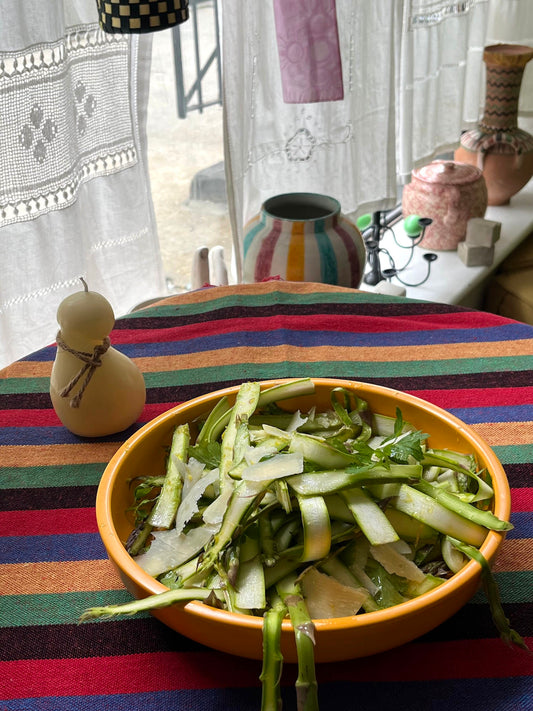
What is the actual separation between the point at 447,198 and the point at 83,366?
48.3 inches

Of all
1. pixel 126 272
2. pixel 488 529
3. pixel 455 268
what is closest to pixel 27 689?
pixel 488 529

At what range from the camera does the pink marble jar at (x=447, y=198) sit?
1.74 metres

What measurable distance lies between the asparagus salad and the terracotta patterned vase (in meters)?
1.50

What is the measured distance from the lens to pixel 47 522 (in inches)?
26.1

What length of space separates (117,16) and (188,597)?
0.62m

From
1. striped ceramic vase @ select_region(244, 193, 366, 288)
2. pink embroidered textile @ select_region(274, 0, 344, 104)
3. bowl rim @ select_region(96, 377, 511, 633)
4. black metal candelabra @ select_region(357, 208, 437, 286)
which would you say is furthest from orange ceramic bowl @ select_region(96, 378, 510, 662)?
black metal candelabra @ select_region(357, 208, 437, 286)

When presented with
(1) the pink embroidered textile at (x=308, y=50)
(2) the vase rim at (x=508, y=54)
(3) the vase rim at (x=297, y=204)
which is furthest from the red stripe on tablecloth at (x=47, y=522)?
(2) the vase rim at (x=508, y=54)

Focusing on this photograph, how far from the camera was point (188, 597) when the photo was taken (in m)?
0.48

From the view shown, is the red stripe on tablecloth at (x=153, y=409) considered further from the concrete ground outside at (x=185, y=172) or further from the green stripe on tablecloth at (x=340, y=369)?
the concrete ground outside at (x=185, y=172)

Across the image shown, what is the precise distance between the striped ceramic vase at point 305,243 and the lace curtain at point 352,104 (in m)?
0.29

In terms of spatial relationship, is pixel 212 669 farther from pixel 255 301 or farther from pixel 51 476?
pixel 255 301

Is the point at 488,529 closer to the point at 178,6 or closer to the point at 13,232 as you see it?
the point at 178,6

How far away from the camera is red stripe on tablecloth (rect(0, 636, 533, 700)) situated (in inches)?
20.1

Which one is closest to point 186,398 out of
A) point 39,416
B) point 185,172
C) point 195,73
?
point 39,416
